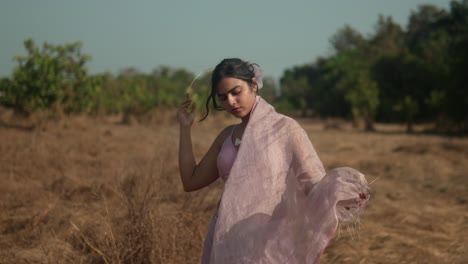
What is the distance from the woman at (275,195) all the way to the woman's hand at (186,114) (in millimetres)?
191

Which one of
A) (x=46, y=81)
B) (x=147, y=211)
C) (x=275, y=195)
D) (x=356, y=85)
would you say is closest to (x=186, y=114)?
(x=275, y=195)

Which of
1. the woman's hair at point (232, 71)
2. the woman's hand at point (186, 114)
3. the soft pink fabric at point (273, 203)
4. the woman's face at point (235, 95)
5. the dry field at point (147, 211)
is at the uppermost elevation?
the woman's hair at point (232, 71)

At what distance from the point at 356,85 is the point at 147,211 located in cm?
2334

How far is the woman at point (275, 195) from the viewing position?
6.64 ft

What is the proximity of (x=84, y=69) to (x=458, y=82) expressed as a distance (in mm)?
13788

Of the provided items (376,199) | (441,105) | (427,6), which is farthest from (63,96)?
(427,6)

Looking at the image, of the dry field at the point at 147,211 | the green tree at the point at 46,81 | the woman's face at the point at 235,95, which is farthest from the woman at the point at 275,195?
the green tree at the point at 46,81

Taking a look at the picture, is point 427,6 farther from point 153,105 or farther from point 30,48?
point 30,48

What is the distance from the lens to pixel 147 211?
3.73 m

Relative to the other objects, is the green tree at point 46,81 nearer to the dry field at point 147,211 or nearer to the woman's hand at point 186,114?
the dry field at point 147,211

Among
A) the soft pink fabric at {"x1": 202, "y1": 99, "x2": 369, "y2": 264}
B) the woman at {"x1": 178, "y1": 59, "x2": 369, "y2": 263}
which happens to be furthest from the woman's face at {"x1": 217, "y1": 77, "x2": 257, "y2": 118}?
the soft pink fabric at {"x1": 202, "y1": 99, "x2": 369, "y2": 264}

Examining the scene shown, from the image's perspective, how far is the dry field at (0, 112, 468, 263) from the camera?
3.79m

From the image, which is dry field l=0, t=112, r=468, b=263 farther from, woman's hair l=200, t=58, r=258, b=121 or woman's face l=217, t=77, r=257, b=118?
woman's hair l=200, t=58, r=258, b=121

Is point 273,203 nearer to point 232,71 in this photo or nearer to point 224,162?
Answer: point 224,162
